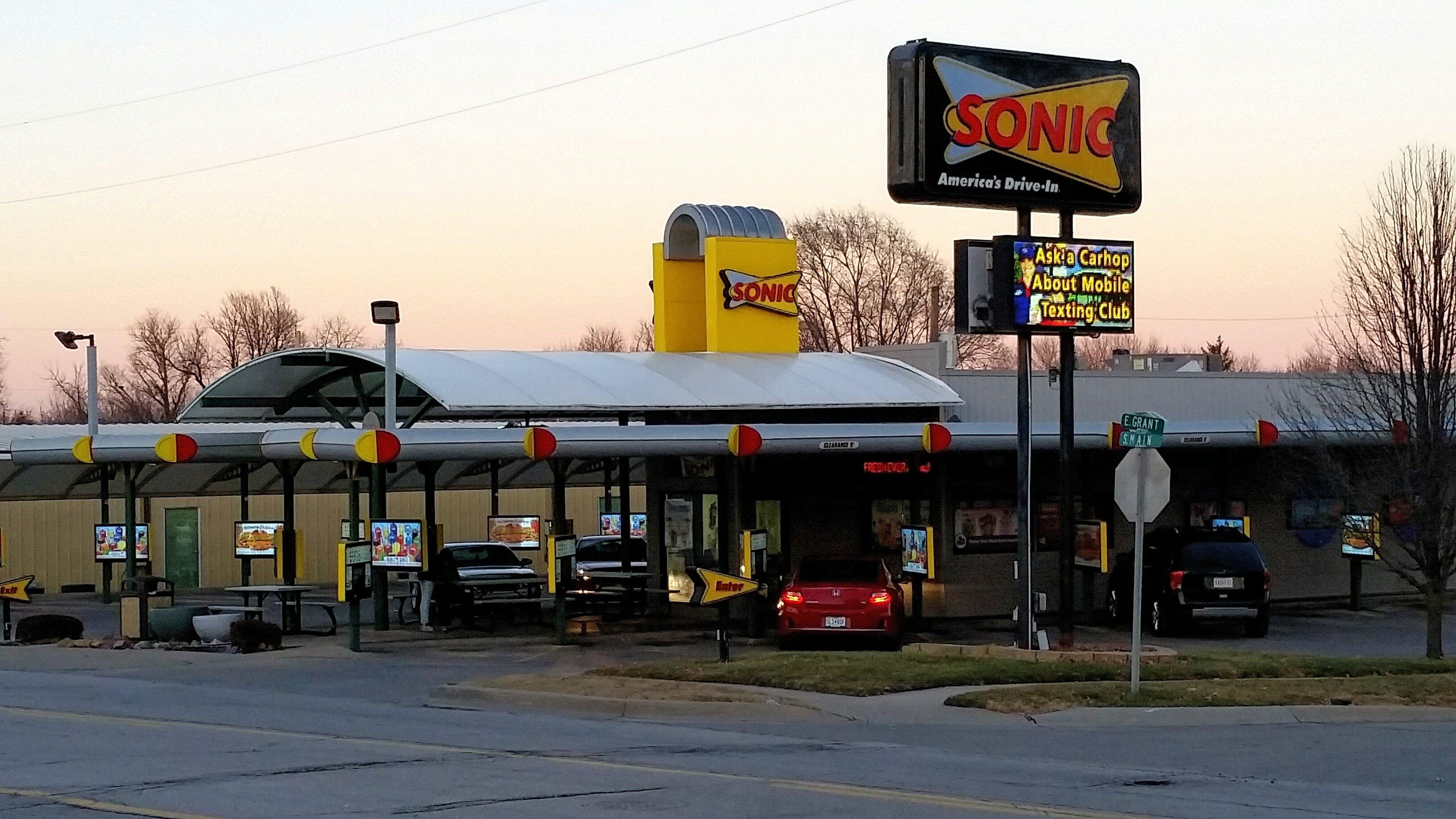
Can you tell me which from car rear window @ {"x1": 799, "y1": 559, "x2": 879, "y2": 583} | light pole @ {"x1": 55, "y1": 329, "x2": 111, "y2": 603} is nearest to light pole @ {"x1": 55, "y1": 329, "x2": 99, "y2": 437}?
light pole @ {"x1": 55, "y1": 329, "x2": 111, "y2": 603}

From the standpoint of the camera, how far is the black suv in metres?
26.4

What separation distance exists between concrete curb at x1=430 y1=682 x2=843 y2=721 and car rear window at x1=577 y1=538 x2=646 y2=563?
16.9 metres

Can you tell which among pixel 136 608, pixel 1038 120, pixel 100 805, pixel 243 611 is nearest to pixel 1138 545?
pixel 1038 120

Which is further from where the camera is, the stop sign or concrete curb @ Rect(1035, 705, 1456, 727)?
the stop sign

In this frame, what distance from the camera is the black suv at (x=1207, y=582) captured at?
26.4m

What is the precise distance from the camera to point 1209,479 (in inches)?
1280

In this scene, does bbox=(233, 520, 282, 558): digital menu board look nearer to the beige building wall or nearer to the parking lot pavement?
the beige building wall

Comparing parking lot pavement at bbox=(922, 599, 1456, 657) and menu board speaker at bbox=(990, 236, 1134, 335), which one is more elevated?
menu board speaker at bbox=(990, 236, 1134, 335)

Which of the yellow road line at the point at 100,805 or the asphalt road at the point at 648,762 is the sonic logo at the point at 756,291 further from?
the yellow road line at the point at 100,805

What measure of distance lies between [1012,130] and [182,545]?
28337 mm

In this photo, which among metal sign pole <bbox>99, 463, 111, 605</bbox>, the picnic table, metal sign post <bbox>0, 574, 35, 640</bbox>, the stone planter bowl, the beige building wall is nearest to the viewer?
the stone planter bowl

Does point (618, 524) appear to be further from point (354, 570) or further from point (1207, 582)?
point (1207, 582)

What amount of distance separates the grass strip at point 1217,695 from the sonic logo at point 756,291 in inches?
571

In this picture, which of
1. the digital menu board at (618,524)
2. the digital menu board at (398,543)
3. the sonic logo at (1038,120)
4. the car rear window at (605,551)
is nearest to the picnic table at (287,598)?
the digital menu board at (398,543)
